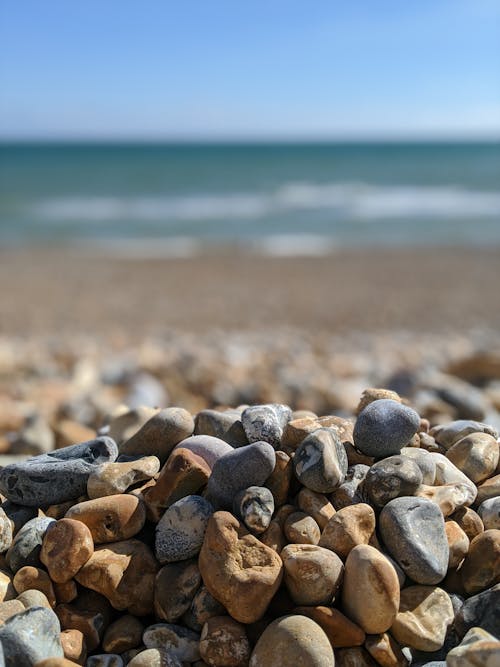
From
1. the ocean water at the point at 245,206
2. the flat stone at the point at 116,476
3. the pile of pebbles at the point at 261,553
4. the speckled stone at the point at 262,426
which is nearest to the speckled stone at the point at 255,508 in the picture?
the pile of pebbles at the point at 261,553

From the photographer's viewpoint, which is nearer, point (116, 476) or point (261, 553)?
point (261, 553)

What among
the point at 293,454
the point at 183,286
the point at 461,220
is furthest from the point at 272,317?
the point at 461,220

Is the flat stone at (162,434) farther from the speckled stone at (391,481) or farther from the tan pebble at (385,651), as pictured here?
the tan pebble at (385,651)

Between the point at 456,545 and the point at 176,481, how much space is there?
0.74m

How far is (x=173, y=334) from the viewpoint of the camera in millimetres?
7367

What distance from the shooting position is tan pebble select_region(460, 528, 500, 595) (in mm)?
1745

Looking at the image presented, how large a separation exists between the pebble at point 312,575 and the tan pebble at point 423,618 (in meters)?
0.17

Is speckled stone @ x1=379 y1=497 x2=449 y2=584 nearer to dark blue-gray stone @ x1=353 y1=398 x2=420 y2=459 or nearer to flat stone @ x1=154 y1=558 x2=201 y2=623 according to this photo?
dark blue-gray stone @ x1=353 y1=398 x2=420 y2=459

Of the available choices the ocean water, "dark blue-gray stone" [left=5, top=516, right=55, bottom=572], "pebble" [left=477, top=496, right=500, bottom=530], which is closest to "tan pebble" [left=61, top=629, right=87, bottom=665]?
"dark blue-gray stone" [left=5, top=516, right=55, bottom=572]

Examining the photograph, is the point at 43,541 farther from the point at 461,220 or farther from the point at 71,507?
the point at 461,220

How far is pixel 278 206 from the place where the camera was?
2178 centimetres

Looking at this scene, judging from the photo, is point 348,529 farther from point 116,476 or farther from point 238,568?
point 116,476

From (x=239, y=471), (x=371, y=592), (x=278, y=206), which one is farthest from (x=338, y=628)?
(x=278, y=206)

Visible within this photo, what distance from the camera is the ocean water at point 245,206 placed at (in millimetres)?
15453
